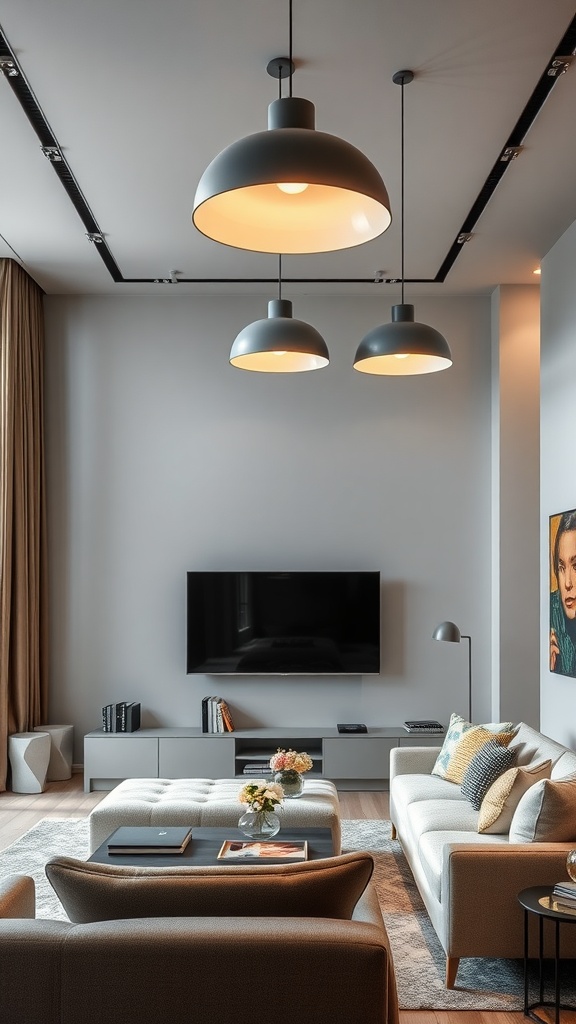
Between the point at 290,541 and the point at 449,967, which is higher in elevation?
the point at 290,541

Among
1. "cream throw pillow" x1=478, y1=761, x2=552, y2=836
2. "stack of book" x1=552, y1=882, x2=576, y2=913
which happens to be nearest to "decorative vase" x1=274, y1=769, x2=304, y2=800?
"cream throw pillow" x1=478, y1=761, x2=552, y2=836

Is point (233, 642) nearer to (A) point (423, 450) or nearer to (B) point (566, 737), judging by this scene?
(A) point (423, 450)

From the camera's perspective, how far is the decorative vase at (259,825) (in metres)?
3.78

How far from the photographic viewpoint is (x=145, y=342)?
6.91m

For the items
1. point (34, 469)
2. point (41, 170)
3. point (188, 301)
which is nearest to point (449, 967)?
point (41, 170)

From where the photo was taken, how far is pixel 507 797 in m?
3.74

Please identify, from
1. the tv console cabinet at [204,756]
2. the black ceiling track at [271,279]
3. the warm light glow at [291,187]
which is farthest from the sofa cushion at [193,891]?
the tv console cabinet at [204,756]

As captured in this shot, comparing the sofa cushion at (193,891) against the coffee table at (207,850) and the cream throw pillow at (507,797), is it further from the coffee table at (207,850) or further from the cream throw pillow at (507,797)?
the cream throw pillow at (507,797)

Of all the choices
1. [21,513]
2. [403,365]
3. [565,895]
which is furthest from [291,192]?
[21,513]

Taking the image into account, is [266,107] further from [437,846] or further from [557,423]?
[437,846]

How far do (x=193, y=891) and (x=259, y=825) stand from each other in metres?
1.78

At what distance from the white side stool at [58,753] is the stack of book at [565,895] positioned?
13.7ft

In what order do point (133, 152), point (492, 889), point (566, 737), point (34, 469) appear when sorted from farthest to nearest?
point (34, 469)
point (566, 737)
point (133, 152)
point (492, 889)

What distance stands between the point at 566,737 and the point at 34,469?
3876 millimetres
